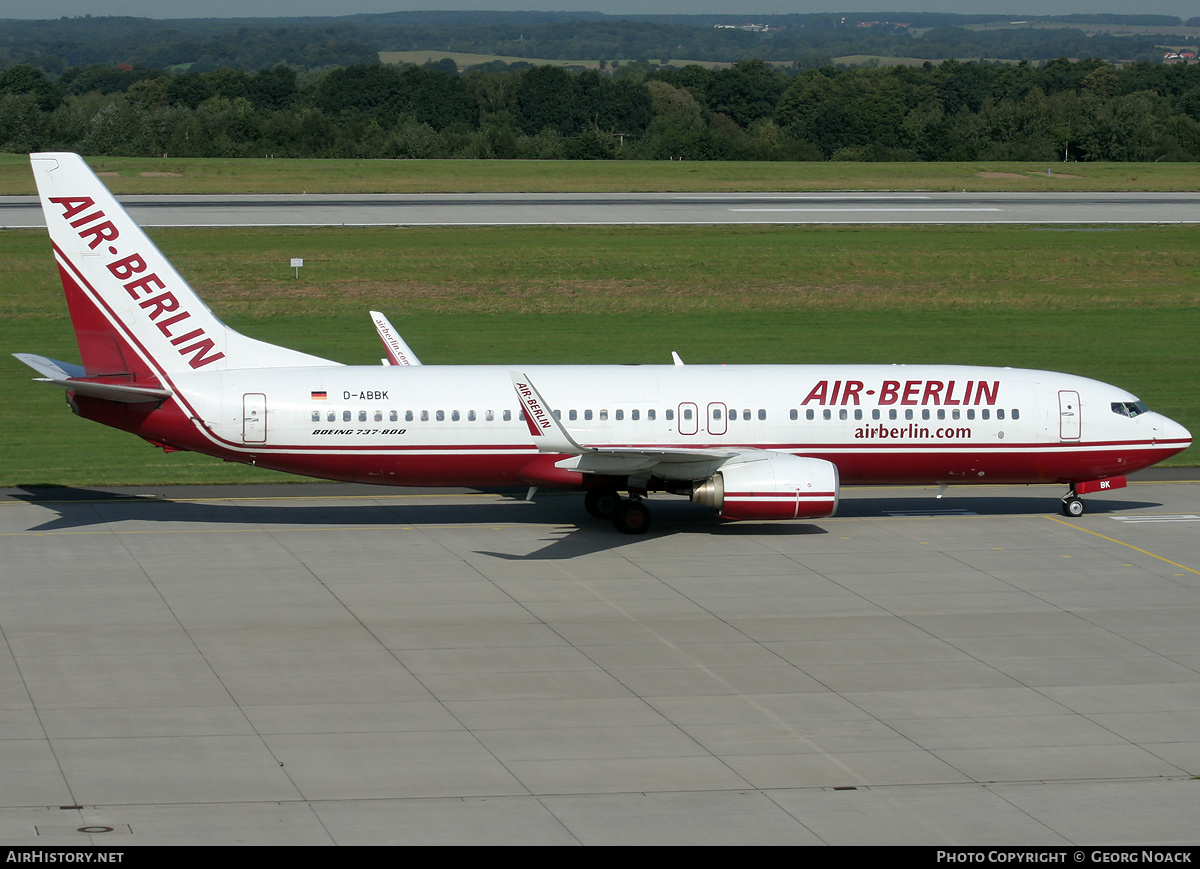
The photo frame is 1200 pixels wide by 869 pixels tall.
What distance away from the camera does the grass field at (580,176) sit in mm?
115812

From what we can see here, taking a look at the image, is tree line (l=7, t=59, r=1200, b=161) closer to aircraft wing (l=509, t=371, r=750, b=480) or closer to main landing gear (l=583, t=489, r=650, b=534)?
main landing gear (l=583, t=489, r=650, b=534)

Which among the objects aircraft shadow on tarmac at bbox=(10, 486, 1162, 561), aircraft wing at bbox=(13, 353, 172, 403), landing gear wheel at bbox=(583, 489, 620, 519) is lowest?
aircraft shadow on tarmac at bbox=(10, 486, 1162, 561)

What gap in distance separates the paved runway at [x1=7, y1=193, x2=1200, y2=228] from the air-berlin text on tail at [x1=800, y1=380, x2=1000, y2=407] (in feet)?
202

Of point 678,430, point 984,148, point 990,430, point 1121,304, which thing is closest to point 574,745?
point 678,430

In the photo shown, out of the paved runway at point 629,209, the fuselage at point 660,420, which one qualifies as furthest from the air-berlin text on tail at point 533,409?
the paved runway at point 629,209

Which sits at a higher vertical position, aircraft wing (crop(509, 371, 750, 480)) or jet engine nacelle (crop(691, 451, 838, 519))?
aircraft wing (crop(509, 371, 750, 480))

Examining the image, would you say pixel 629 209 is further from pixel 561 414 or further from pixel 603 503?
pixel 561 414

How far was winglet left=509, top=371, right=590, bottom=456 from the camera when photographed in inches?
1296

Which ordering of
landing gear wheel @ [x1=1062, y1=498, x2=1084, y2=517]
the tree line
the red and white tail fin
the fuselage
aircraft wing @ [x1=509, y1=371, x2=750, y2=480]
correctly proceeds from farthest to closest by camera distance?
1. the tree line
2. landing gear wheel @ [x1=1062, y1=498, x2=1084, y2=517]
3. the fuselage
4. the red and white tail fin
5. aircraft wing @ [x1=509, y1=371, x2=750, y2=480]

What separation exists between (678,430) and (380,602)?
948cm

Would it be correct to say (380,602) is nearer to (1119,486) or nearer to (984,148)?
(1119,486)

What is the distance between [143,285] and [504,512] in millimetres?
11262

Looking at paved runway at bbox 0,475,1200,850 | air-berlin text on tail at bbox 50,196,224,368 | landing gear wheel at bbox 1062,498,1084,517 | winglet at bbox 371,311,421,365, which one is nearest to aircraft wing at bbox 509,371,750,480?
paved runway at bbox 0,475,1200,850

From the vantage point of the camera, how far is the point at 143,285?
3469cm
